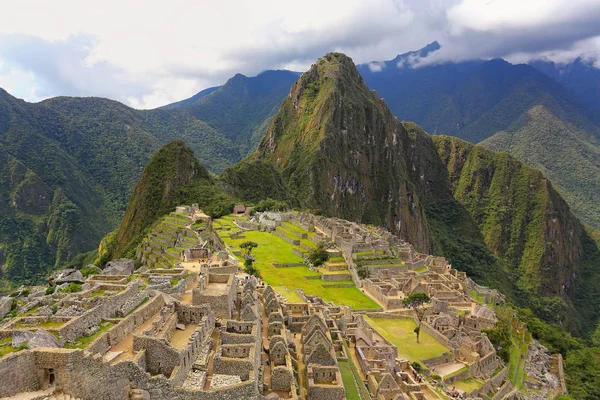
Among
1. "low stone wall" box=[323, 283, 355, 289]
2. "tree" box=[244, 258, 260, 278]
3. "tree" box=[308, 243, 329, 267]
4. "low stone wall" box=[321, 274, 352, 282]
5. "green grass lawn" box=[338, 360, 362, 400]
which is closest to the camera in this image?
"green grass lawn" box=[338, 360, 362, 400]

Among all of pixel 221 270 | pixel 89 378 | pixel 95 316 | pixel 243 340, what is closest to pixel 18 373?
pixel 89 378

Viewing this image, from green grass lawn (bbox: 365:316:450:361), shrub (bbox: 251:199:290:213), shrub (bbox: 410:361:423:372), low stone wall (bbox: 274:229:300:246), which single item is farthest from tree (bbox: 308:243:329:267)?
shrub (bbox: 251:199:290:213)

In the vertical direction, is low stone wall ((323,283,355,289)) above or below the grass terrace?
below

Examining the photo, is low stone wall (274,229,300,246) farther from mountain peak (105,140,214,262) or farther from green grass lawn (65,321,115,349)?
green grass lawn (65,321,115,349)

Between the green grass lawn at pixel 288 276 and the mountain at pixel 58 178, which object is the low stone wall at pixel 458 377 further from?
the mountain at pixel 58 178

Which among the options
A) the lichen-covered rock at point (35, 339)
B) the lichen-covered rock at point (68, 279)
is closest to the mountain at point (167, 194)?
the lichen-covered rock at point (68, 279)

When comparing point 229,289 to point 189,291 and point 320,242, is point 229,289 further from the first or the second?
point 320,242

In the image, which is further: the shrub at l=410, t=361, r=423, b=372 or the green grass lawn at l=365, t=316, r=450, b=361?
the green grass lawn at l=365, t=316, r=450, b=361

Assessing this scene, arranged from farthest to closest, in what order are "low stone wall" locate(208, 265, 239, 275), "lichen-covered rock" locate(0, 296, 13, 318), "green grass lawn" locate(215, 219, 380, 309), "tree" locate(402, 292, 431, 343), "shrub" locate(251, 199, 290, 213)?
Answer: "shrub" locate(251, 199, 290, 213)
"green grass lawn" locate(215, 219, 380, 309)
"tree" locate(402, 292, 431, 343)
"low stone wall" locate(208, 265, 239, 275)
"lichen-covered rock" locate(0, 296, 13, 318)
